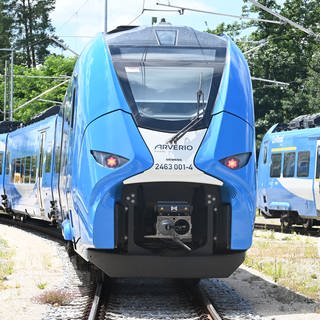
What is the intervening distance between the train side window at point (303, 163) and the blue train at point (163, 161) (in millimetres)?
13060

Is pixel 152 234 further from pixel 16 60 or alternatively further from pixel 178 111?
pixel 16 60

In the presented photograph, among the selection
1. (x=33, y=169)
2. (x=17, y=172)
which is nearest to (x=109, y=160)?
(x=33, y=169)

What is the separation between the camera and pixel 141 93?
32.6 ft

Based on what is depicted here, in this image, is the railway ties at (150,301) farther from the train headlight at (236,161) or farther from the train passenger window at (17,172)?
the train passenger window at (17,172)

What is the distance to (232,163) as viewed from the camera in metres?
→ 9.63

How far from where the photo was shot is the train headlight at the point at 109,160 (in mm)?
9414

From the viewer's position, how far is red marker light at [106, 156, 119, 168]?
9.42 metres

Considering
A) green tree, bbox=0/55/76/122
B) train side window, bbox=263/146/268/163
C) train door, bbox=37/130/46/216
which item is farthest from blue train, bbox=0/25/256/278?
green tree, bbox=0/55/76/122

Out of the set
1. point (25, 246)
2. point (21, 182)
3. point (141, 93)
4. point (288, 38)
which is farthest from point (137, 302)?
point (288, 38)

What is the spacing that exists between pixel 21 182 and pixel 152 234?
48.2 ft

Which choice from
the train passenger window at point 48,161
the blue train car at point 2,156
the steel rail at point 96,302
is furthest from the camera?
the blue train car at point 2,156

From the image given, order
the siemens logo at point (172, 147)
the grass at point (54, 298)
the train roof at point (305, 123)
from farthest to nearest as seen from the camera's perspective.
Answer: the train roof at point (305, 123) → the grass at point (54, 298) → the siemens logo at point (172, 147)

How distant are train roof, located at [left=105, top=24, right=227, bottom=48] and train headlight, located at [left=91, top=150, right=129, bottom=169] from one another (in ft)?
5.46

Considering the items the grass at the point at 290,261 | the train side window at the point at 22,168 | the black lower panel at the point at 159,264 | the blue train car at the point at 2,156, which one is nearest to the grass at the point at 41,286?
the black lower panel at the point at 159,264
